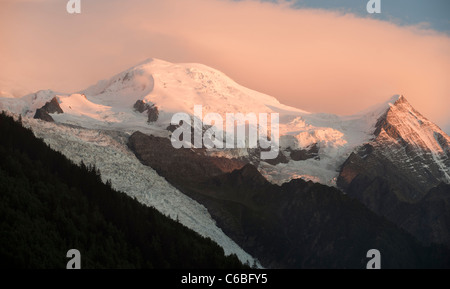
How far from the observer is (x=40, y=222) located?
7736 inches
